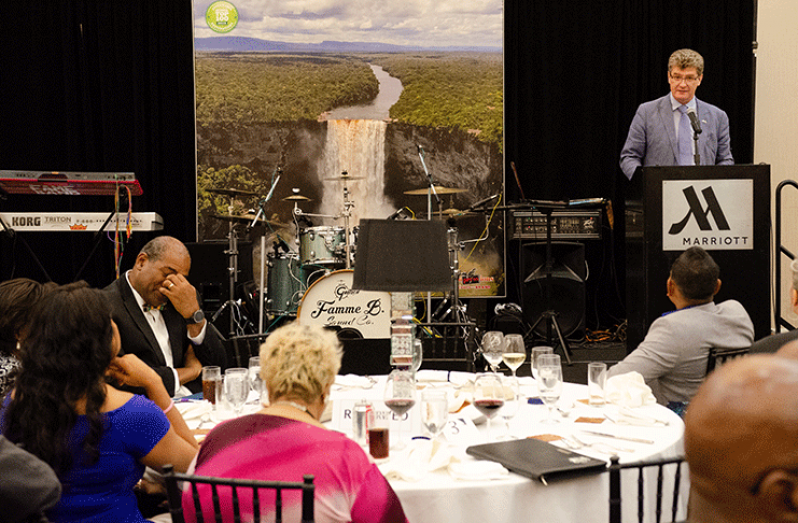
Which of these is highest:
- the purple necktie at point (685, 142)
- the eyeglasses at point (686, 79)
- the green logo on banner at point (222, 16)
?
the green logo on banner at point (222, 16)

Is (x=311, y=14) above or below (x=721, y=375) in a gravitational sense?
above

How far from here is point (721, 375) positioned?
81 cm

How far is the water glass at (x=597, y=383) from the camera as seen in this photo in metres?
2.46

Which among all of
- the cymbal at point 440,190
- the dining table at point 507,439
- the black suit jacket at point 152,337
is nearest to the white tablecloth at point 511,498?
the dining table at point 507,439

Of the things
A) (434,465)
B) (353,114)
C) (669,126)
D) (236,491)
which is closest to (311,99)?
(353,114)

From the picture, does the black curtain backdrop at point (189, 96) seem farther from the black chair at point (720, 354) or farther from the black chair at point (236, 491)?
the black chair at point (236, 491)

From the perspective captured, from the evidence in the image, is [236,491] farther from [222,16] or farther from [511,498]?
[222,16]

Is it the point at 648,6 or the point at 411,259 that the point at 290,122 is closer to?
the point at 648,6

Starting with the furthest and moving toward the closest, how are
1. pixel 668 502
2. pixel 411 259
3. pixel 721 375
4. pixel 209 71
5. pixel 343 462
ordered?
1. pixel 209 71
2. pixel 411 259
3. pixel 668 502
4. pixel 343 462
5. pixel 721 375

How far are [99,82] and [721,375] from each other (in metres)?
7.52

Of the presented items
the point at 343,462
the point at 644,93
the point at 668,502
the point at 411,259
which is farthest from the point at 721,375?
the point at 644,93

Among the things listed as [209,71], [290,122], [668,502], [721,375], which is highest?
[209,71]

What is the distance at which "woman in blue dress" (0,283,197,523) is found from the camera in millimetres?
1752

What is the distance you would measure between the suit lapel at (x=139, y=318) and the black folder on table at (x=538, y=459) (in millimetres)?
1845
